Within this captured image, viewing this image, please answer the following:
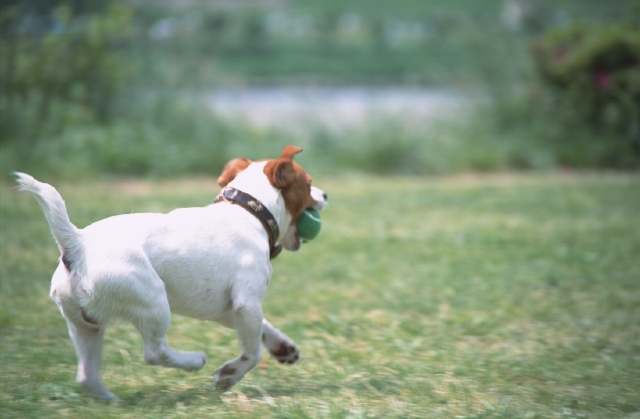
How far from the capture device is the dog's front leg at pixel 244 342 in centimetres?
400

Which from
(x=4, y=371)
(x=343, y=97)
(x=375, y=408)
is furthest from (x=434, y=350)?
(x=343, y=97)

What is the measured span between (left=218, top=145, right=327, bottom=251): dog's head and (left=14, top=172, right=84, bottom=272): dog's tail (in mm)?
1079

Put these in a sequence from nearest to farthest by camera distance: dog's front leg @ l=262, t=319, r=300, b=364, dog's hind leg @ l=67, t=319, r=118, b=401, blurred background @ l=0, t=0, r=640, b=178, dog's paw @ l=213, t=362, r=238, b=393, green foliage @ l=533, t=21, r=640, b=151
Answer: dog's hind leg @ l=67, t=319, r=118, b=401, dog's paw @ l=213, t=362, r=238, b=393, dog's front leg @ l=262, t=319, r=300, b=364, blurred background @ l=0, t=0, r=640, b=178, green foliage @ l=533, t=21, r=640, b=151

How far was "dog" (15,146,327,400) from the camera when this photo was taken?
3705mm

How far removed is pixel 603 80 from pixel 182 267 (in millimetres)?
A: 10770

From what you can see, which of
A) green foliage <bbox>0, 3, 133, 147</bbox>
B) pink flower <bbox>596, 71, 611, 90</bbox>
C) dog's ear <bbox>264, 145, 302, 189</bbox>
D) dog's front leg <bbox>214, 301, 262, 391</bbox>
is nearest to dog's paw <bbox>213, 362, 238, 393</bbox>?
dog's front leg <bbox>214, 301, 262, 391</bbox>

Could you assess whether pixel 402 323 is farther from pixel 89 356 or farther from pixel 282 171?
Result: pixel 89 356

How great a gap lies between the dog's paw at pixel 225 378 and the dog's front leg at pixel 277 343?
0.36 meters

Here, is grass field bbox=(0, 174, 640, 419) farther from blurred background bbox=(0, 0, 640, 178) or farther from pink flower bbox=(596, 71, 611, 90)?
pink flower bbox=(596, 71, 611, 90)

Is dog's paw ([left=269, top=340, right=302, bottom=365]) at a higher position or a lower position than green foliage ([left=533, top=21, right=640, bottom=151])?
lower

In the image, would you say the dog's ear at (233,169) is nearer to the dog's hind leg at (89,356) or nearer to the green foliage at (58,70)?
the dog's hind leg at (89,356)

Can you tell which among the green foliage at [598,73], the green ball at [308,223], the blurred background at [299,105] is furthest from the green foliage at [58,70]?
the green ball at [308,223]

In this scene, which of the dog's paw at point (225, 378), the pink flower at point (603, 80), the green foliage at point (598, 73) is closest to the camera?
the dog's paw at point (225, 378)

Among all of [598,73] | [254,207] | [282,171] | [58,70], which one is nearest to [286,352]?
[254,207]
